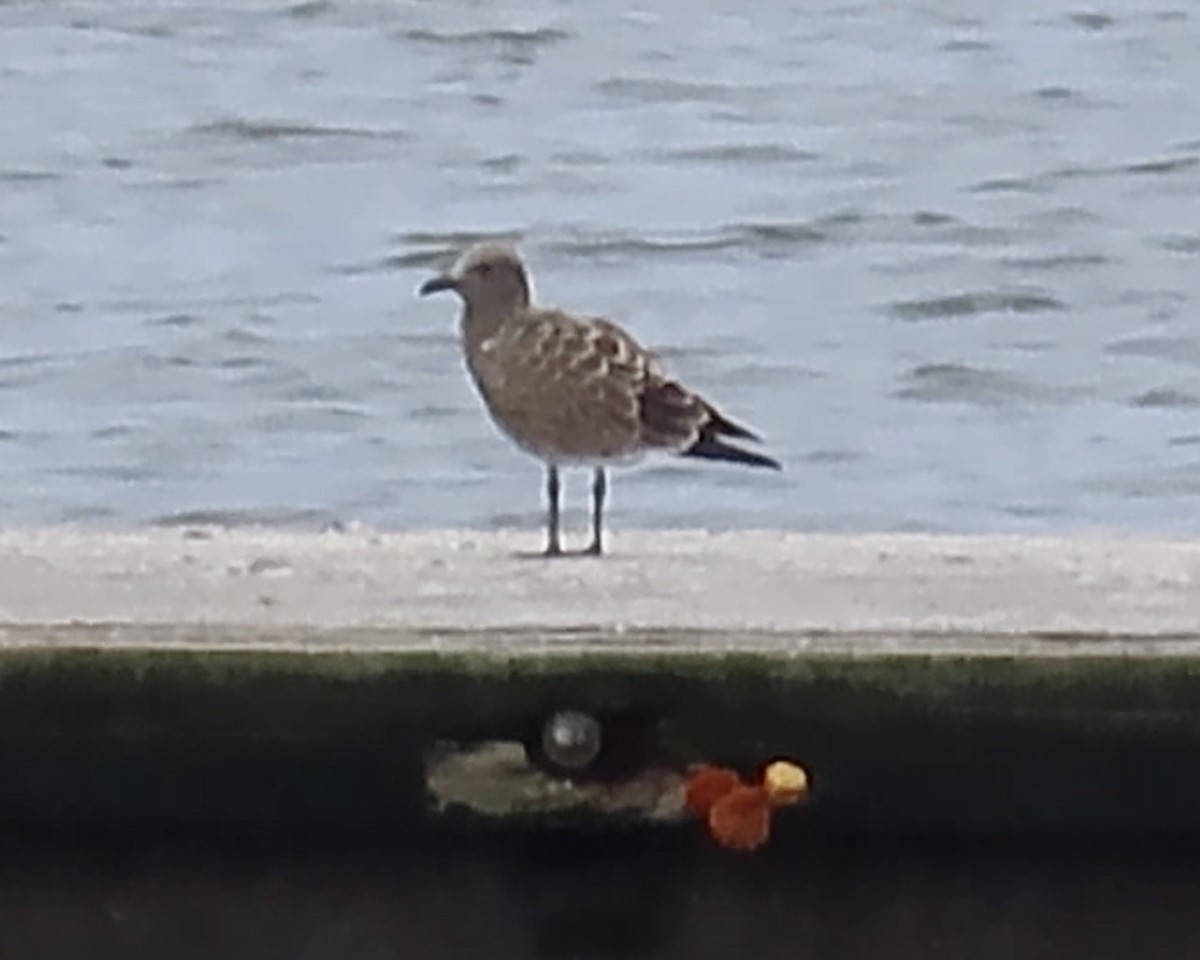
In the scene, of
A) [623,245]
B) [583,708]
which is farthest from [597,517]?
[623,245]

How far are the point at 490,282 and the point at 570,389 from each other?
153 millimetres

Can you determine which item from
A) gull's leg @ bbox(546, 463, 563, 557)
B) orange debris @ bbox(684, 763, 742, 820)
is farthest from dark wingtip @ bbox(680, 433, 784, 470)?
orange debris @ bbox(684, 763, 742, 820)

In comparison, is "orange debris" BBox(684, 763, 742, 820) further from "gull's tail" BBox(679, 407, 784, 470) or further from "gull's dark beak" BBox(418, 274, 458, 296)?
"gull's dark beak" BBox(418, 274, 458, 296)

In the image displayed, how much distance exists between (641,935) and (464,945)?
10 centimetres

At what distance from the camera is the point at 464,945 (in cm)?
251

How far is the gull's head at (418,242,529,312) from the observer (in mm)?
3250

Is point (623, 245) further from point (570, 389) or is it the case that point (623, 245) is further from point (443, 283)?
point (570, 389)

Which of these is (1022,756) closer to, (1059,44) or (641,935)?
(641,935)

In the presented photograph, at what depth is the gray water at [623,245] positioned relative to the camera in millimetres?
6539

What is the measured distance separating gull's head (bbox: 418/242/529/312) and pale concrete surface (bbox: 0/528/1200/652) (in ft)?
1.38

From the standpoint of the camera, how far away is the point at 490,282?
3.26 metres

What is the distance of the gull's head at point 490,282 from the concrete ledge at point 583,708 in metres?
0.77

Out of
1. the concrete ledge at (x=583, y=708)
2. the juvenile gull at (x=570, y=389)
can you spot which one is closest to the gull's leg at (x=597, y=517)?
the juvenile gull at (x=570, y=389)

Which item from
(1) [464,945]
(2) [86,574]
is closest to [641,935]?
(1) [464,945]
